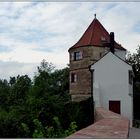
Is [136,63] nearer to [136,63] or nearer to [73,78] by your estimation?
[136,63]

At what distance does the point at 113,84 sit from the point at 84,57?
6.83m

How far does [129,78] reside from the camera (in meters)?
34.8

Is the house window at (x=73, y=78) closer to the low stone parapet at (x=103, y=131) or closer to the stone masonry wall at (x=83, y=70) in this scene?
the stone masonry wall at (x=83, y=70)

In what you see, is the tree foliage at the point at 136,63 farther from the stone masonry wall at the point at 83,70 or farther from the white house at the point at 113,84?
the white house at the point at 113,84

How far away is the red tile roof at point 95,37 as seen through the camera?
42.2 metres

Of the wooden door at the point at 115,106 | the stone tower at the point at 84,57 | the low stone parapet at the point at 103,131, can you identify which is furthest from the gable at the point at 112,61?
the low stone parapet at the point at 103,131

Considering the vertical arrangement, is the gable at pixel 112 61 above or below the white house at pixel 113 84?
above

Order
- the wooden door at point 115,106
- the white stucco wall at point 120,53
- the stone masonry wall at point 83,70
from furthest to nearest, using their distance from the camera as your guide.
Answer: the white stucco wall at point 120,53
the stone masonry wall at point 83,70
the wooden door at point 115,106

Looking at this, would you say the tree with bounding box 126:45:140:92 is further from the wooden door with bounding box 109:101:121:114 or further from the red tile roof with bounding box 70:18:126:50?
the wooden door with bounding box 109:101:121:114

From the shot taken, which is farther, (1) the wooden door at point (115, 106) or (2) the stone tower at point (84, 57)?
(2) the stone tower at point (84, 57)

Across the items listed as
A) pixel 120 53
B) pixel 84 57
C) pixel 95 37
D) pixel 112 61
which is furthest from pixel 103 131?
pixel 95 37

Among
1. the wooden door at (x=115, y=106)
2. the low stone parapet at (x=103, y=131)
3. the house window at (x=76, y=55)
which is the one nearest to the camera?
the low stone parapet at (x=103, y=131)

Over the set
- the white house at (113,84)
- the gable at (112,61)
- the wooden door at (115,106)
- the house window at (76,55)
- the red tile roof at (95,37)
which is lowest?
the wooden door at (115,106)

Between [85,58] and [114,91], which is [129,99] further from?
[85,58]
